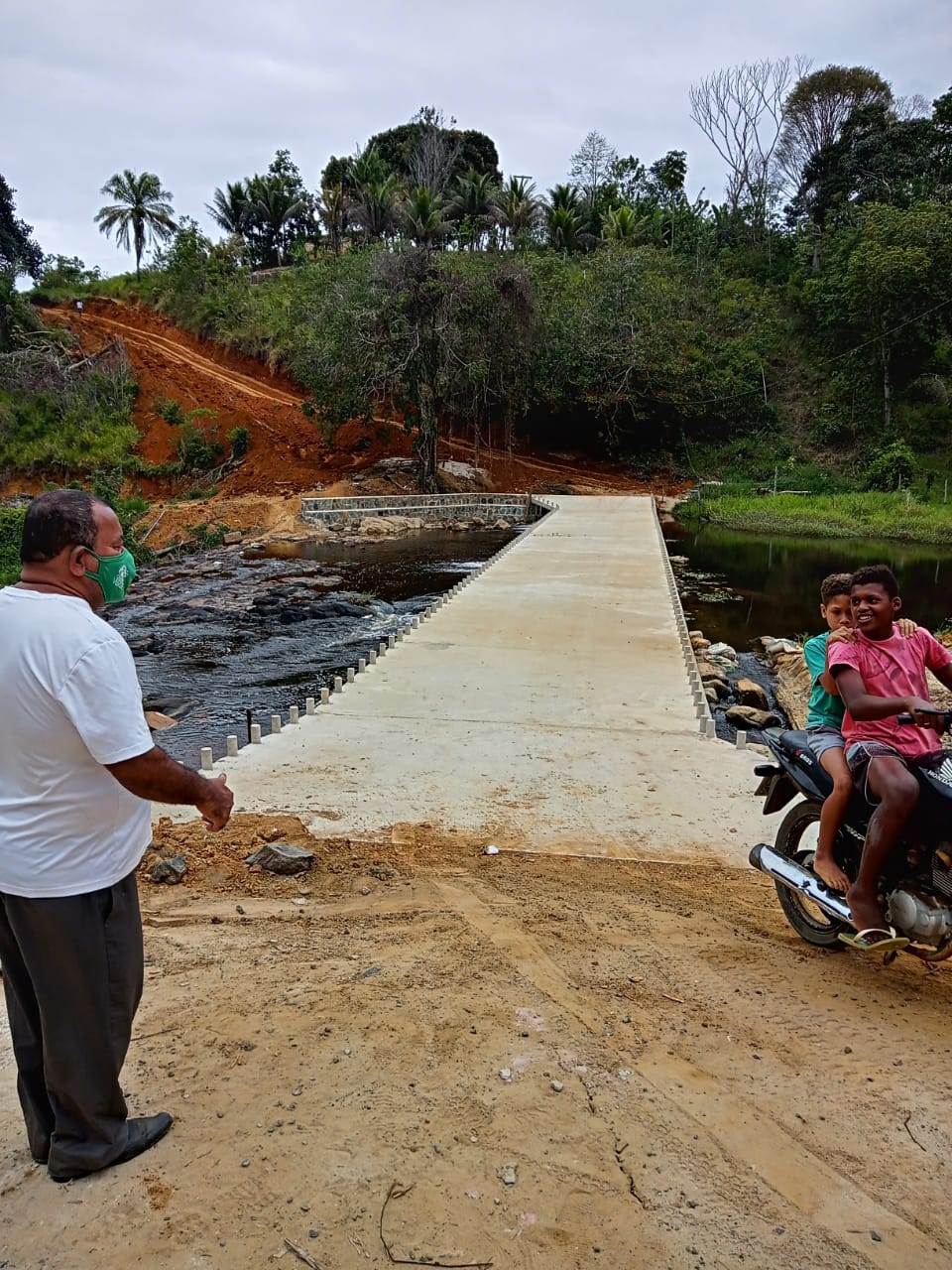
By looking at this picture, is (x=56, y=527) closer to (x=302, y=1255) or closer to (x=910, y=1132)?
(x=302, y=1255)

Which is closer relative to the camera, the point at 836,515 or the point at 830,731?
the point at 830,731

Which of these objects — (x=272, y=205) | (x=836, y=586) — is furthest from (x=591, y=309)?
(x=836, y=586)

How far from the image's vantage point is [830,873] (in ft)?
8.82

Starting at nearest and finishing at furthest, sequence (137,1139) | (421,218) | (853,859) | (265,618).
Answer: (137,1139) < (853,859) < (265,618) < (421,218)

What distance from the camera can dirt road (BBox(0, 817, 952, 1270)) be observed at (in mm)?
1653

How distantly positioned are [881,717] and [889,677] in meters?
0.19

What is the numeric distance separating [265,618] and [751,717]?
679 centimetres

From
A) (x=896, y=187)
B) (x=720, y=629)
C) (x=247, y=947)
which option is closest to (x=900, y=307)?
(x=896, y=187)

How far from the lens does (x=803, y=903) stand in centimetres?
303

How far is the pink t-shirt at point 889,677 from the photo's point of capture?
8.61 feet

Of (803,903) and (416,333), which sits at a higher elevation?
(416,333)

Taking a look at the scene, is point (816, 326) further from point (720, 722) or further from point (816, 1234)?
point (816, 1234)

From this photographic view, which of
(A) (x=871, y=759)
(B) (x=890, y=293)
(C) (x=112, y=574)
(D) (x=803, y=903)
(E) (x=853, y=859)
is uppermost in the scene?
(B) (x=890, y=293)

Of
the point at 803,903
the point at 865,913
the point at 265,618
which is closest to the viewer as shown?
the point at 865,913
